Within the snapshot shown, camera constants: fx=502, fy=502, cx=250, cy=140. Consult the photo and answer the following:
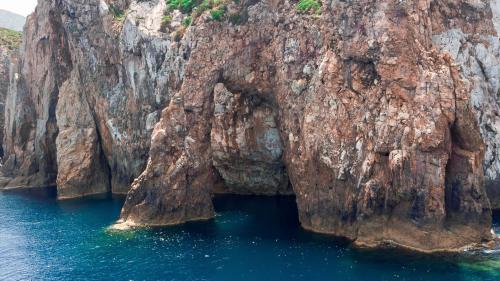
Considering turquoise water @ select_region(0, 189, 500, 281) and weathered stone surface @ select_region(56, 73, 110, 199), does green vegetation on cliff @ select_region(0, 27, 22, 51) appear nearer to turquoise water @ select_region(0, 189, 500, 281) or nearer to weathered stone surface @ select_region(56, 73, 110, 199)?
weathered stone surface @ select_region(56, 73, 110, 199)

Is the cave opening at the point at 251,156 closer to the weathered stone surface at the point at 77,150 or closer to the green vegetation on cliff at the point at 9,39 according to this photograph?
the weathered stone surface at the point at 77,150

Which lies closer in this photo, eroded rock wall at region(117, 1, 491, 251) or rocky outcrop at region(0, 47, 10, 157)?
eroded rock wall at region(117, 1, 491, 251)

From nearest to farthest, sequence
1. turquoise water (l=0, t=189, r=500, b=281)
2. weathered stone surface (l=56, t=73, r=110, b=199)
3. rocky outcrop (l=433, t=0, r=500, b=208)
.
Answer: turquoise water (l=0, t=189, r=500, b=281), rocky outcrop (l=433, t=0, r=500, b=208), weathered stone surface (l=56, t=73, r=110, b=199)

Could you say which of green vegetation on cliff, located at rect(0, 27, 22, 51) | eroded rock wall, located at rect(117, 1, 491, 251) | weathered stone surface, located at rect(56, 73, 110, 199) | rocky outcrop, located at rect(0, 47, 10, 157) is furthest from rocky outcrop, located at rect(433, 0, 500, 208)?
green vegetation on cliff, located at rect(0, 27, 22, 51)

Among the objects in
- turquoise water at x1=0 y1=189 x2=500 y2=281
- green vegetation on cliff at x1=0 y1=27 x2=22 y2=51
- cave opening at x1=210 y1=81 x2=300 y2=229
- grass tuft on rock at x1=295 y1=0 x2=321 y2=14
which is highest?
Answer: green vegetation on cliff at x1=0 y1=27 x2=22 y2=51

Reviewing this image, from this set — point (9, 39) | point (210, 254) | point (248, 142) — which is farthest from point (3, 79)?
point (210, 254)

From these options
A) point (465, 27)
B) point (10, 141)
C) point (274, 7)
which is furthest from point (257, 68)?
point (10, 141)

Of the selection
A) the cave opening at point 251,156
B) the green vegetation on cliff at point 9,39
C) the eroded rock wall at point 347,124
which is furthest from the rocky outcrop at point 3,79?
the eroded rock wall at point 347,124
